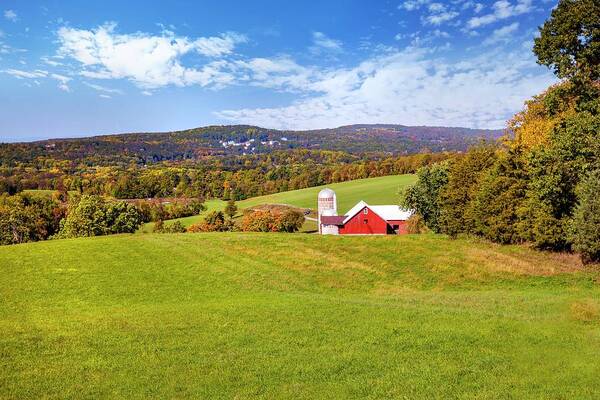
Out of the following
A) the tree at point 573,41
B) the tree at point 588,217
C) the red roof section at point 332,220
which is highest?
the tree at point 573,41

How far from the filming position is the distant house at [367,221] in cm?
7088

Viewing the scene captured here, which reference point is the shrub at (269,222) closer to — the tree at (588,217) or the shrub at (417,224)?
the shrub at (417,224)

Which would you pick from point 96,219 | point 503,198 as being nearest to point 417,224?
point 503,198

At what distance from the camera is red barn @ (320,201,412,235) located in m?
70.8

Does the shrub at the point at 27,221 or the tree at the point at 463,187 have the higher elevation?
the tree at the point at 463,187

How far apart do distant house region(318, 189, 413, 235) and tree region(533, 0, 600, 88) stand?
3699 cm

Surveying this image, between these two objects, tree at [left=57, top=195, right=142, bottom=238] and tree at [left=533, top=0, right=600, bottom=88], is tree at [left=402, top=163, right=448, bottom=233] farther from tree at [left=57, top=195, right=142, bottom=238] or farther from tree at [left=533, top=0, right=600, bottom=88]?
tree at [left=57, top=195, right=142, bottom=238]

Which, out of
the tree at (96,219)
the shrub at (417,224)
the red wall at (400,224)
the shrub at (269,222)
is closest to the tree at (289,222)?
the shrub at (269,222)

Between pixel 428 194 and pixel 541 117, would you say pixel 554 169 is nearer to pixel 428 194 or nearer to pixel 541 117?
pixel 541 117

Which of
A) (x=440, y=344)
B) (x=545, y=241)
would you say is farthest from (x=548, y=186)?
(x=440, y=344)

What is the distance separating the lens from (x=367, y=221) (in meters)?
71.1

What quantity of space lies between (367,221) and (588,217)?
1651 inches

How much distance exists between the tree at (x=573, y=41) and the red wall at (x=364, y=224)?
1629 inches

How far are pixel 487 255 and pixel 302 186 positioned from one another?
13253 cm
